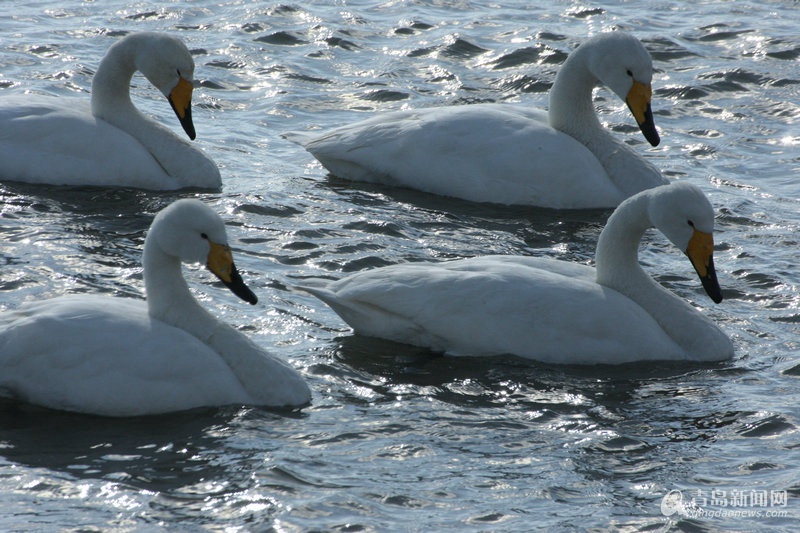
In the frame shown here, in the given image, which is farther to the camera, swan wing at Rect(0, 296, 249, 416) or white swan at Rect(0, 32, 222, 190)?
white swan at Rect(0, 32, 222, 190)

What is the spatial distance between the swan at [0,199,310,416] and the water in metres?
0.15

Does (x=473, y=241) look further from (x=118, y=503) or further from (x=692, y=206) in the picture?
(x=118, y=503)

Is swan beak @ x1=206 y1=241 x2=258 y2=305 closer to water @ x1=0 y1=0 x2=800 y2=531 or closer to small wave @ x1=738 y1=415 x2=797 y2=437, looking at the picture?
water @ x1=0 y1=0 x2=800 y2=531

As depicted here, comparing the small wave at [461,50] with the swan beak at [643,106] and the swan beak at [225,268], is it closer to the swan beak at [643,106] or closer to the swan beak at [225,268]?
the swan beak at [643,106]

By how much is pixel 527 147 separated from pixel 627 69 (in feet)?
3.70

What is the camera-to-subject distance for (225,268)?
7.90m

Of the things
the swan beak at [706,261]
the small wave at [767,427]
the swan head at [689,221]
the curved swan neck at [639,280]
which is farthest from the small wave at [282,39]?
the small wave at [767,427]

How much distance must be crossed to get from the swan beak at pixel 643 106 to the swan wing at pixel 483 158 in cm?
52

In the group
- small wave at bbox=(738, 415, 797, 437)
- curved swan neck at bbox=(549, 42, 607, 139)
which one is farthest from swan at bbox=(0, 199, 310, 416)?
curved swan neck at bbox=(549, 42, 607, 139)

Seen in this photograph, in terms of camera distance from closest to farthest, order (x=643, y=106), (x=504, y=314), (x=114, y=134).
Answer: (x=504, y=314) → (x=114, y=134) → (x=643, y=106)

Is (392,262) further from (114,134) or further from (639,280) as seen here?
(114,134)

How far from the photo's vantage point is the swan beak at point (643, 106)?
38.1 ft

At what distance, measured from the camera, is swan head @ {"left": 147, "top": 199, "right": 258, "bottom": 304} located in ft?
25.4

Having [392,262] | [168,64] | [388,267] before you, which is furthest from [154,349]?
[168,64]
